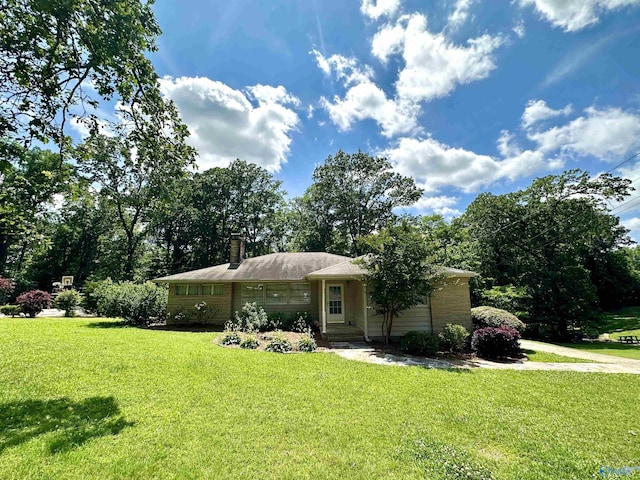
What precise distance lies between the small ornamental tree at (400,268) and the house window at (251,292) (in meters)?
7.36

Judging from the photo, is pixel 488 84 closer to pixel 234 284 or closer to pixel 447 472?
pixel 447 472

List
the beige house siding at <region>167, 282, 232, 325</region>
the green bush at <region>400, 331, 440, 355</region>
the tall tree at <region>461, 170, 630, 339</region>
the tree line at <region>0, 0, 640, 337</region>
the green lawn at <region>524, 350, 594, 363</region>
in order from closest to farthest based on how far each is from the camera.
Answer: the tree line at <region>0, 0, 640, 337</region> < the green lawn at <region>524, 350, 594, 363</region> < the green bush at <region>400, 331, 440, 355</region> < the beige house siding at <region>167, 282, 232, 325</region> < the tall tree at <region>461, 170, 630, 339</region>

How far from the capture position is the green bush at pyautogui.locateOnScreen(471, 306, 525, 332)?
35.6ft

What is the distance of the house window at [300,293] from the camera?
15.3m

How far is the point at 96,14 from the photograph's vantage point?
4254 mm

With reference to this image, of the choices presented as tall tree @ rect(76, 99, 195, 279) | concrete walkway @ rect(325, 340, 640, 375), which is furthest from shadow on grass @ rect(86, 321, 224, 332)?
tall tree @ rect(76, 99, 195, 279)

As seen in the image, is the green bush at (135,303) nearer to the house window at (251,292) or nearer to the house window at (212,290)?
the house window at (212,290)

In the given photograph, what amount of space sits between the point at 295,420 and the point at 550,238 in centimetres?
2329

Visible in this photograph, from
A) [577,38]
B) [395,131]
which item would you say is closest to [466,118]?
[395,131]

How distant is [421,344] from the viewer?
9.51 m

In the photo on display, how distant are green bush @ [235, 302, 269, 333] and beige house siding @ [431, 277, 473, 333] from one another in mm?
7501

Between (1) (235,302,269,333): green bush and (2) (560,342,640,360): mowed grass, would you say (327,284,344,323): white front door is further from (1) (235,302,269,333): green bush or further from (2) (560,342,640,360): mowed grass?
(2) (560,342,640,360): mowed grass

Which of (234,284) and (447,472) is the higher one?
(234,284)

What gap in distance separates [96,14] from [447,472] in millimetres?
7674
